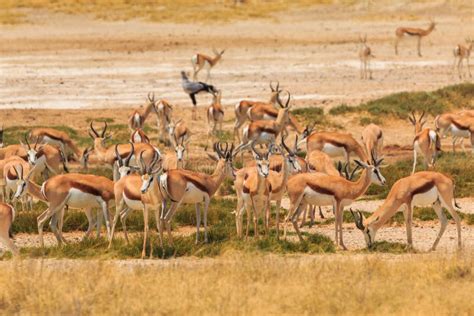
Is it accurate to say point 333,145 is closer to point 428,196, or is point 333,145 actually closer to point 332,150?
point 332,150

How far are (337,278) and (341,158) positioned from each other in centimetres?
1027

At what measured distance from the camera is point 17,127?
23.2 meters

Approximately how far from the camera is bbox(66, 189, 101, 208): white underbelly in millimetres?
13219

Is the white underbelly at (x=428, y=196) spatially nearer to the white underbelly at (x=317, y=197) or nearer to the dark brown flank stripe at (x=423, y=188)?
the dark brown flank stripe at (x=423, y=188)

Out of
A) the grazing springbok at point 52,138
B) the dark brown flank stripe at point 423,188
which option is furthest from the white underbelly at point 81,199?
the grazing springbok at point 52,138

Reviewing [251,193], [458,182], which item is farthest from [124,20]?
[251,193]

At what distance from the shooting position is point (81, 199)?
13.3 metres

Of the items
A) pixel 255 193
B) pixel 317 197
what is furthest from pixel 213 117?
pixel 317 197

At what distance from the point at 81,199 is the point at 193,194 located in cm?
136

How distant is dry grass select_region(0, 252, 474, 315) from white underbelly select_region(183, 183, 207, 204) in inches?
84.1

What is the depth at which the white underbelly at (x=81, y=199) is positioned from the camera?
43.4ft

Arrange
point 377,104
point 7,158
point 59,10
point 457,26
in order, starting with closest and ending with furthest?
point 7,158 → point 377,104 → point 457,26 → point 59,10

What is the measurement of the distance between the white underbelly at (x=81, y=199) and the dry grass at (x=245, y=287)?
84.9 inches

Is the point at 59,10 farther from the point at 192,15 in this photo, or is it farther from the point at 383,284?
the point at 383,284
